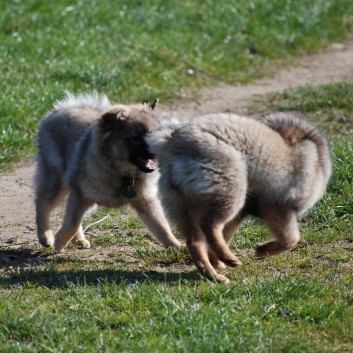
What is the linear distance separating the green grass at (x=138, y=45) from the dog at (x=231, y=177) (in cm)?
357

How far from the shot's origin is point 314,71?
12.4 m

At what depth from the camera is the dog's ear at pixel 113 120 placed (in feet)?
20.5

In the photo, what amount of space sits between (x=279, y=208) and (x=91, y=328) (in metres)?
1.68

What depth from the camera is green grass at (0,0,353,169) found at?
990 cm

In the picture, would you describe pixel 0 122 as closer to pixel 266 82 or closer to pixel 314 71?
pixel 266 82

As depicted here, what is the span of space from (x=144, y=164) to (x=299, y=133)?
119cm

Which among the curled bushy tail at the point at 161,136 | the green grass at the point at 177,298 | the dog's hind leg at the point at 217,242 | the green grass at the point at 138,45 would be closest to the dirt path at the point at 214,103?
the green grass at the point at 138,45

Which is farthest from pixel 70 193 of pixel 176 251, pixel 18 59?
pixel 18 59

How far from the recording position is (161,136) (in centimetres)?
546

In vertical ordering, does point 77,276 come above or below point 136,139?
below

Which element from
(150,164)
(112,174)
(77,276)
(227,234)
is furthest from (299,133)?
(77,276)

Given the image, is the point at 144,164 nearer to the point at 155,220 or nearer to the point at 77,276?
the point at 155,220

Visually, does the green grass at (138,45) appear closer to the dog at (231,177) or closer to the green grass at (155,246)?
the green grass at (155,246)

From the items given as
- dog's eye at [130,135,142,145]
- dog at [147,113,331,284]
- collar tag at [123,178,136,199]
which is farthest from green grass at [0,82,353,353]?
Result: dog's eye at [130,135,142,145]
